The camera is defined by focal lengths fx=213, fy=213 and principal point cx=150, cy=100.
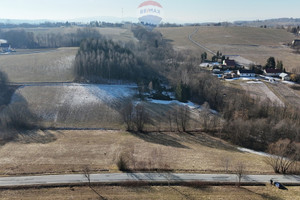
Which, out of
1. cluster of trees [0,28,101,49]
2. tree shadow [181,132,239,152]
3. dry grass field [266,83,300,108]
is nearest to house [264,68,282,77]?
dry grass field [266,83,300,108]

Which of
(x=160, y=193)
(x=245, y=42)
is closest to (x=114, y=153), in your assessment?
(x=160, y=193)

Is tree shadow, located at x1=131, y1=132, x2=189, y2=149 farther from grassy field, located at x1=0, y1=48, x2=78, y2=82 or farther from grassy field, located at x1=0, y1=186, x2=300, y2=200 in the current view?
grassy field, located at x1=0, y1=48, x2=78, y2=82

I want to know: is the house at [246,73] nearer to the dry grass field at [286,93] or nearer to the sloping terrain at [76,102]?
the dry grass field at [286,93]

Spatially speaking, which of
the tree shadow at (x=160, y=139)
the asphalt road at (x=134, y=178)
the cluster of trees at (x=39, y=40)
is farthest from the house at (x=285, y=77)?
the cluster of trees at (x=39, y=40)

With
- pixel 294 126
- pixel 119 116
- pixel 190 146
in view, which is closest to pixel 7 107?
pixel 119 116

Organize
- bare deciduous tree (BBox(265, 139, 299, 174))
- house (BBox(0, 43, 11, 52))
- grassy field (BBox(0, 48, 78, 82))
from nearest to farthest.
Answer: bare deciduous tree (BBox(265, 139, 299, 174)), grassy field (BBox(0, 48, 78, 82)), house (BBox(0, 43, 11, 52))

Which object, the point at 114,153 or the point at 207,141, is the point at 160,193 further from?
the point at 207,141
